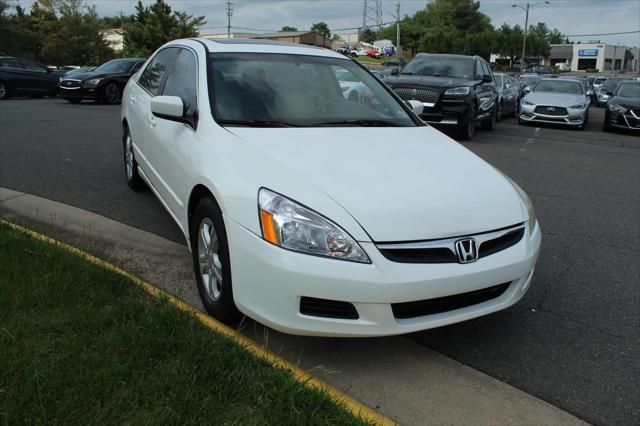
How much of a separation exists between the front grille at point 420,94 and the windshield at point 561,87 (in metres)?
7.19

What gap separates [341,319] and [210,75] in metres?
2.01

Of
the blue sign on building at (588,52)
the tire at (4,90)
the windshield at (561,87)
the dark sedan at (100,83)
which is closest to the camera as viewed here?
the windshield at (561,87)

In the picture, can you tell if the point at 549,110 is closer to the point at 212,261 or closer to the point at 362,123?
the point at 362,123

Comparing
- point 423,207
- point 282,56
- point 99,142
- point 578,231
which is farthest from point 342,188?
point 99,142

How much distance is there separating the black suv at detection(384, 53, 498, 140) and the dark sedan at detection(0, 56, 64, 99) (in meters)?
13.1

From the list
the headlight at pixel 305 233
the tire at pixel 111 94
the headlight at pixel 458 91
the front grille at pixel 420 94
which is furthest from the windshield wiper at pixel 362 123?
the tire at pixel 111 94

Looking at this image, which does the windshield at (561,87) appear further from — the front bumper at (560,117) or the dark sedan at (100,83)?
the dark sedan at (100,83)

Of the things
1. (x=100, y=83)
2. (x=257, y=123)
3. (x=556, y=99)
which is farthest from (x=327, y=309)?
(x=100, y=83)

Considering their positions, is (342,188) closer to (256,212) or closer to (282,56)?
(256,212)

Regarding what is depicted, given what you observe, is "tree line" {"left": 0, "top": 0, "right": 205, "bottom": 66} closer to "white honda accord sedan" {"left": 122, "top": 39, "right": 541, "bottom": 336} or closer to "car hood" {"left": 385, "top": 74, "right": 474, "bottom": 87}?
"car hood" {"left": 385, "top": 74, "right": 474, "bottom": 87}

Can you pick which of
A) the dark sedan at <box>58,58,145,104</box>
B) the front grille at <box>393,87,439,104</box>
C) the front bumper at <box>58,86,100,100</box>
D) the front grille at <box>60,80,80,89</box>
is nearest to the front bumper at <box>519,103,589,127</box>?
the front grille at <box>393,87,439,104</box>

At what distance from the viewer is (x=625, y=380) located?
2.88 metres

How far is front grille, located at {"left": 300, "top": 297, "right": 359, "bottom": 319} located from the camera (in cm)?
263

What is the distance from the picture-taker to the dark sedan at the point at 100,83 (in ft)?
55.9
